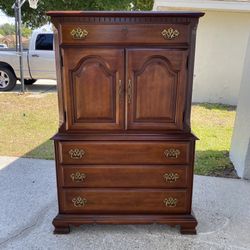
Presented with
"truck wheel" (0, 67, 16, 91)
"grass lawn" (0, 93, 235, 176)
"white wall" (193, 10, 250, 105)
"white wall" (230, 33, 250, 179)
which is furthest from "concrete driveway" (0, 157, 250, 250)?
"truck wheel" (0, 67, 16, 91)

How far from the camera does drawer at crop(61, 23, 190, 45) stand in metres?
A: 2.26

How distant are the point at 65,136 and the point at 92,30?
89 cm

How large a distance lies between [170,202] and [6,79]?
803 cm

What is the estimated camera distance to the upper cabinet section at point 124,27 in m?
2.22

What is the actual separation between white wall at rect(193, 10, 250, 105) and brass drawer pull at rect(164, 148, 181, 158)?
598 cm

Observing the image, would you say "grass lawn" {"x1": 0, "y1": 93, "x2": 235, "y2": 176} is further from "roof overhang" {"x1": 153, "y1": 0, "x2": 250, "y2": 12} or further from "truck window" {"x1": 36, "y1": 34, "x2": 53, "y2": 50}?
"roof overhang" {"x1": 153, "y1": 0, "x2": 250, "y2": 12}

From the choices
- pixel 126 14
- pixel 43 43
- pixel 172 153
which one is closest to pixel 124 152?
pixel 172 153

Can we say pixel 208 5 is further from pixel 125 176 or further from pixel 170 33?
pixel 125 176

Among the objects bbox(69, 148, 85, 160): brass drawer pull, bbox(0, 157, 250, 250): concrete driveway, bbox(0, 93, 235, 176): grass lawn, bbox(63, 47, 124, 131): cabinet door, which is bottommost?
bbox(0, 93, 235, 176): grass lawn

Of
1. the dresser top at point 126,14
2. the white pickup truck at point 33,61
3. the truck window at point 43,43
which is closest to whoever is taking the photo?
the dresser top at point 126,14

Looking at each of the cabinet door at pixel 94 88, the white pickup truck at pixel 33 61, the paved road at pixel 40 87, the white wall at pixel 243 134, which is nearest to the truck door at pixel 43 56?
the white pickup truck at pixel 33 61

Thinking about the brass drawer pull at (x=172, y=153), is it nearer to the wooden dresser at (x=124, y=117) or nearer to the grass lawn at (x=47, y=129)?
the wooden dresser at (x=124, y=117)

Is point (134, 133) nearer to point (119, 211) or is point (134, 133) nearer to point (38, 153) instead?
point (119, 211)

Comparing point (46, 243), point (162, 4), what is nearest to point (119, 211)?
point (46, 243)
